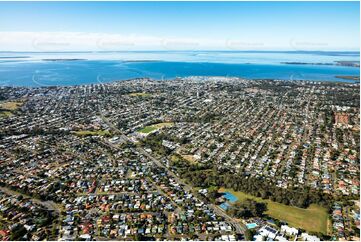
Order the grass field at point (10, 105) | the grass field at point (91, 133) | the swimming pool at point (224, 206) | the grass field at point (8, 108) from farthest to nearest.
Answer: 1. the grass field at point (10, 105)
2. the grass field at point (8, 108)
3. the grass field at point (91, 133)
4. the swimming pool at point (224, 206)

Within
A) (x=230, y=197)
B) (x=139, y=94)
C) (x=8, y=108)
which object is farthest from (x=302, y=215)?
(x=139, y=94)

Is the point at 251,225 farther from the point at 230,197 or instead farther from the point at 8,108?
the point at 8,108

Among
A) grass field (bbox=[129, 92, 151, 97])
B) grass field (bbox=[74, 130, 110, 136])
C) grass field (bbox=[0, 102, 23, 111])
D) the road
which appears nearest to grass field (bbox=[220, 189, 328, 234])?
the road

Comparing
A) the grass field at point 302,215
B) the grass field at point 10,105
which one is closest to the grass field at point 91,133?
the grass field at point 10,105

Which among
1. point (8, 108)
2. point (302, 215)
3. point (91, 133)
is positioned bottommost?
point (302, 215)

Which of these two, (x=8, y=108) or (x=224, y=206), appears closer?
(x=224, y=206)

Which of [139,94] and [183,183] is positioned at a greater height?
[139,94]

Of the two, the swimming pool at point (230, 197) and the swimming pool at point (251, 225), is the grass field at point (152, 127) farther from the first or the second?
the swimming pool at point (251, 225)

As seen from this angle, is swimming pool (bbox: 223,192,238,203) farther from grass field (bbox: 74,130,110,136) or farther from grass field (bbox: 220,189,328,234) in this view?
grass field (bbox: 74,130,110,136)
